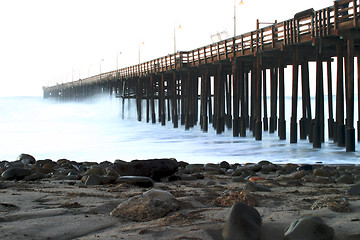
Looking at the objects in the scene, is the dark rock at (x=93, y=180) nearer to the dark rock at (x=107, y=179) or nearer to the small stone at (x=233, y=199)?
the dark rock at (x=107, y=179)

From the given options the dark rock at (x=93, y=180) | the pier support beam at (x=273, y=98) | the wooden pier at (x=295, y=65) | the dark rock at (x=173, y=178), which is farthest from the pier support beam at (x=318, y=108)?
the dark rock at (x=93, y=180)

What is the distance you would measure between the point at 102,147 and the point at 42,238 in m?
15.3

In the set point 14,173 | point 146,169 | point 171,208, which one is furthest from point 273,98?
point 171,208

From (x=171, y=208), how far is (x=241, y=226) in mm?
1067

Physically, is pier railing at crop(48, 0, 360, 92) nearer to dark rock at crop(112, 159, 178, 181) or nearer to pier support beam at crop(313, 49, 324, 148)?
pier support beam at crop(313, 49, 324, 148)

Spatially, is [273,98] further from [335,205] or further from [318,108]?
[335,205]

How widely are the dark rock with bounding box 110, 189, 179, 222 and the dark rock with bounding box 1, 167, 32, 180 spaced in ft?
10.6

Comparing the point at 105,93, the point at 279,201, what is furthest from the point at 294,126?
the point at 105,93

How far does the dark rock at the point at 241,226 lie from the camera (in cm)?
295

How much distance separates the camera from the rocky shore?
122 inches

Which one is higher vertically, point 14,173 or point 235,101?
point 235,101

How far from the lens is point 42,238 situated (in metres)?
3.13

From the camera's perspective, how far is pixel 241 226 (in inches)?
118

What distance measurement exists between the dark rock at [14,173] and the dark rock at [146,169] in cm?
141
